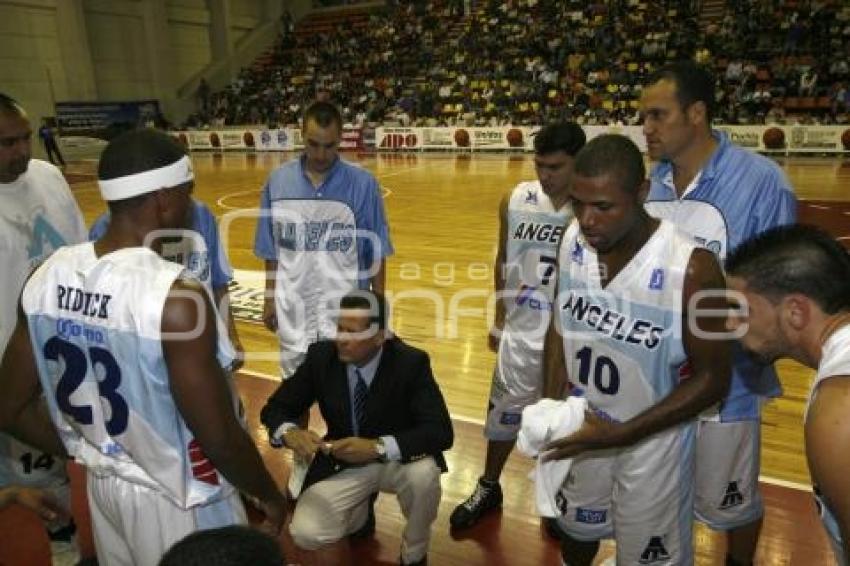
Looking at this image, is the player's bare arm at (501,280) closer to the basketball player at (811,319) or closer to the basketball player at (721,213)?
the basketball player at (721,213)

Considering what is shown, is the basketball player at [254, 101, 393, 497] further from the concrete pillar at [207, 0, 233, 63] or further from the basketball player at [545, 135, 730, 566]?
the concrete pillar at [207, 0, 233, 63]

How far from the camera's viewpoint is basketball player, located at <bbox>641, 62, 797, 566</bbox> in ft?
8.54

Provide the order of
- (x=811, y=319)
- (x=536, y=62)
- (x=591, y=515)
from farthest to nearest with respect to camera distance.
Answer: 1. (x=536, y=62)
2. (x=591, y=515)
3. (x=811, y=319)

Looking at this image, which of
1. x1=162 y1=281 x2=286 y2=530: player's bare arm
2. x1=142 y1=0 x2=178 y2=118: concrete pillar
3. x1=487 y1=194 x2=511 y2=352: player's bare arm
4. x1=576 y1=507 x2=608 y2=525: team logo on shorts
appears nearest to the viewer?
x1=162 y1=281 x2=286 y2=530: player's bare arm

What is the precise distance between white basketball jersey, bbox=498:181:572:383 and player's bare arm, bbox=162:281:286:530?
→ 6.24ft

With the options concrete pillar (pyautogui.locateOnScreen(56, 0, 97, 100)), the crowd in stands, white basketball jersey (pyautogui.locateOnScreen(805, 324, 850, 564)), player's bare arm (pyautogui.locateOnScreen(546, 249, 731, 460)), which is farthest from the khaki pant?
concrete pillar (pyautogui.locateOnScreen(56, 0, 97, 100))

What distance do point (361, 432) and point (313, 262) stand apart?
1.10 meters

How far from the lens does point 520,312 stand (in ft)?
11.5

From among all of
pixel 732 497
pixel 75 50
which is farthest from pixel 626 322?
pixel 75 50

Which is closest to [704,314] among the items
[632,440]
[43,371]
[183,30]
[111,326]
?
[632,440]

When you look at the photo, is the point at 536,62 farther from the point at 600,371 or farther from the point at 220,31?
the point at 600,371

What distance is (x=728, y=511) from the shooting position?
8.74 ft

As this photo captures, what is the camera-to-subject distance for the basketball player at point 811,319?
4.33 feet

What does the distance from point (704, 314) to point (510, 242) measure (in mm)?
1549
